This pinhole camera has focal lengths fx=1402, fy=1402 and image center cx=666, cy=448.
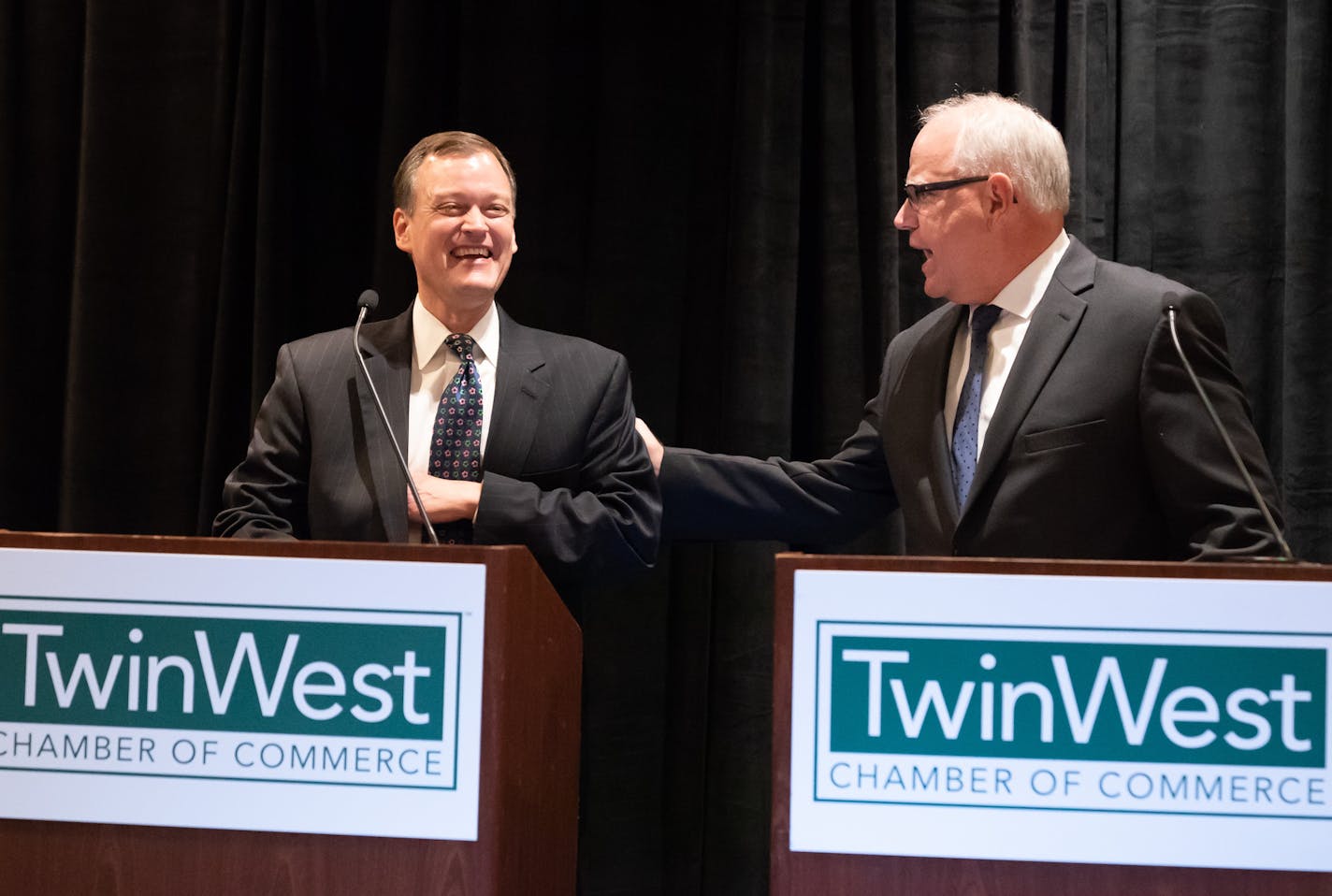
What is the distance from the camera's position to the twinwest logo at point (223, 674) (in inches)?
69.1

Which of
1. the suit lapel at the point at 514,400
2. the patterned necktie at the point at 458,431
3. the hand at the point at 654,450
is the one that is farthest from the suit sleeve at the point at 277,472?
the hand at the point at 654,450

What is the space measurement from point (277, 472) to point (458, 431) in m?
0.35

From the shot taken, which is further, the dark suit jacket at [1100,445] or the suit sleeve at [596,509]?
the suit sleeve at [596,509]

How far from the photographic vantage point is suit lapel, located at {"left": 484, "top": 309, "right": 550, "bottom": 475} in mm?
2678

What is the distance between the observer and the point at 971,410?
2627mm

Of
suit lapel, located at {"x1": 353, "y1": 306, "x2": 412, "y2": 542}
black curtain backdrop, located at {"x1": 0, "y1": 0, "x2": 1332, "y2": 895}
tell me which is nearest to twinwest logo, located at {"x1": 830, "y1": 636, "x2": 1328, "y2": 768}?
suit lapel, located at {"x1": 353, "y1": 306, "x2": 412, "y2": 542}

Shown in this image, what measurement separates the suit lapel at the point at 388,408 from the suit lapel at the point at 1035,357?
103cm

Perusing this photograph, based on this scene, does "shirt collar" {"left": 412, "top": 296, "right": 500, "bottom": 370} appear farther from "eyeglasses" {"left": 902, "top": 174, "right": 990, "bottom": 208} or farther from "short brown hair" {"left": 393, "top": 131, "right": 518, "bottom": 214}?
"eyeglasses" {"left": 902, "top": 174, "right": 990, "bottom": 208}

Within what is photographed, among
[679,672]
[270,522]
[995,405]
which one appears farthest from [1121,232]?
[270,522]

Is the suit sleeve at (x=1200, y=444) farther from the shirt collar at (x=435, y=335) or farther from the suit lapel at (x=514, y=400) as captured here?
the shirt collar at (x=435, y=335)

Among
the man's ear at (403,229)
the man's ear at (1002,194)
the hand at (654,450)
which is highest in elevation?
the man's ear at (1002,194)

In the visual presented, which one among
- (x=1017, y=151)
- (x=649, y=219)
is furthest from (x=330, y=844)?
(x=649, y=219)

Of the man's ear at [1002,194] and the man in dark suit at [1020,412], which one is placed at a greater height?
the man's ear at [1002,194]

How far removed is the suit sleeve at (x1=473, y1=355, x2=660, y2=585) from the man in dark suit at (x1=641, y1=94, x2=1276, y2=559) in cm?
20
